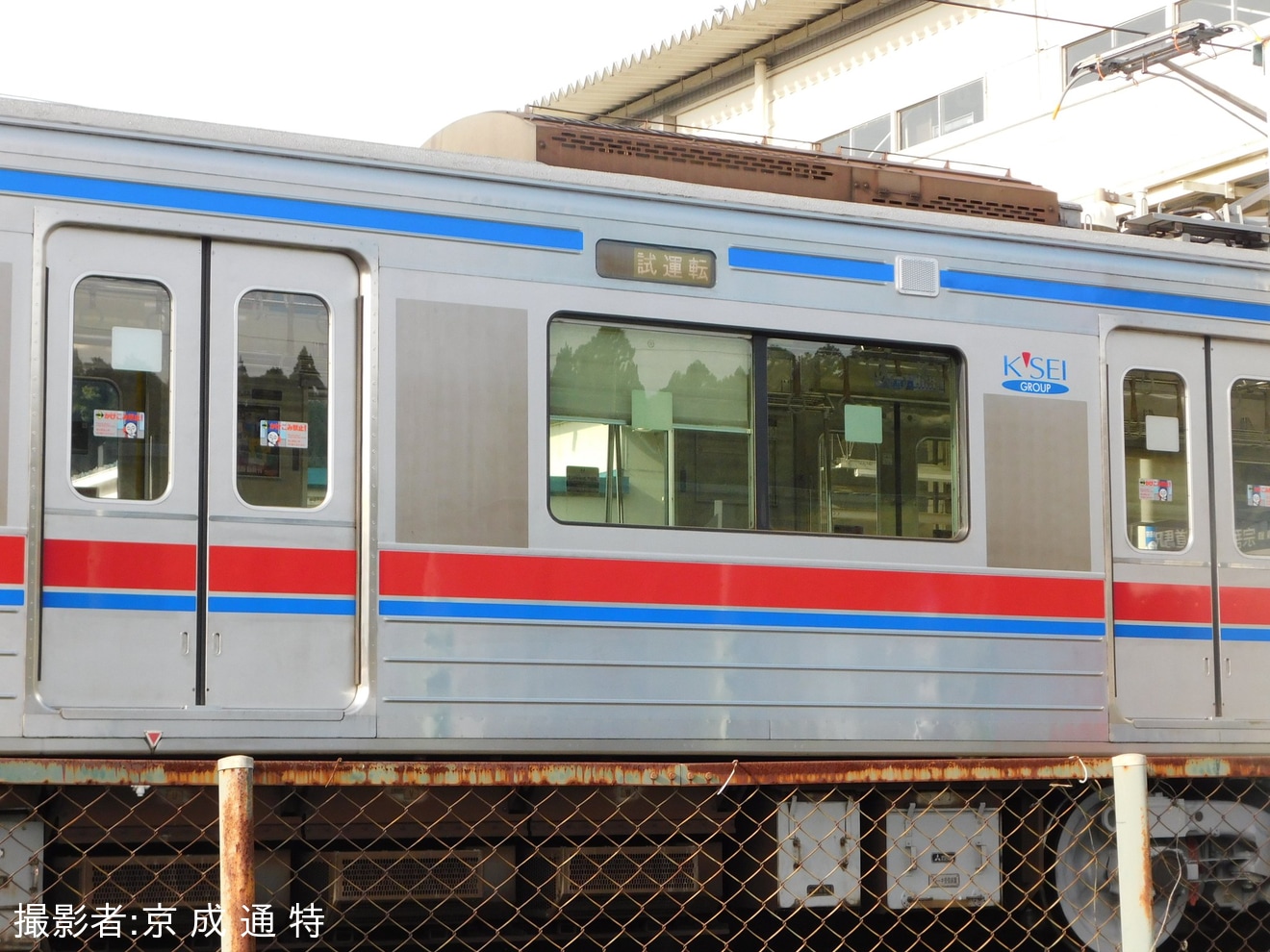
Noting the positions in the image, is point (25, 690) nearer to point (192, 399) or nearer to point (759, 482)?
point (192, 399)

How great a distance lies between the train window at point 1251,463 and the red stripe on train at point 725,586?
0.94 metres

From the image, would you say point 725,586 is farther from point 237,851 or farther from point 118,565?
point 237,851

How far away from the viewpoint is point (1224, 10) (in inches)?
718

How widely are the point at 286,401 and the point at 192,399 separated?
357mm

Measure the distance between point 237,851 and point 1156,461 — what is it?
213 inches

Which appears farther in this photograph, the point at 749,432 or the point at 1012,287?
the point at 1012,287

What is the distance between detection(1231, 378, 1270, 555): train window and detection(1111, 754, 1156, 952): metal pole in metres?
4.04

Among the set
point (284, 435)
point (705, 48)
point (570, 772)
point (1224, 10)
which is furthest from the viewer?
point (705, 48)

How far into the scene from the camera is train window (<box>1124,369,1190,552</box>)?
293 inches

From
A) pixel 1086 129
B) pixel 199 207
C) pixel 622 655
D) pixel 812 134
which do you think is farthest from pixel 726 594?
pixel 812 134

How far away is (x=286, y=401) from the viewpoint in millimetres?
6055

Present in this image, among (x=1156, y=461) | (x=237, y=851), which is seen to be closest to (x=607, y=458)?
(x=1156, y=461)

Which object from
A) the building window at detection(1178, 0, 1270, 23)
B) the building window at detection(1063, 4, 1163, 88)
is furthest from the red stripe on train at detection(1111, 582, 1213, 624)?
the building window at detection(1178, 0, 1270, 23)

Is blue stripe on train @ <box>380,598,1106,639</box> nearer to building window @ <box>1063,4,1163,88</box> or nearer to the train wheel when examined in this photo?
the train wheel
